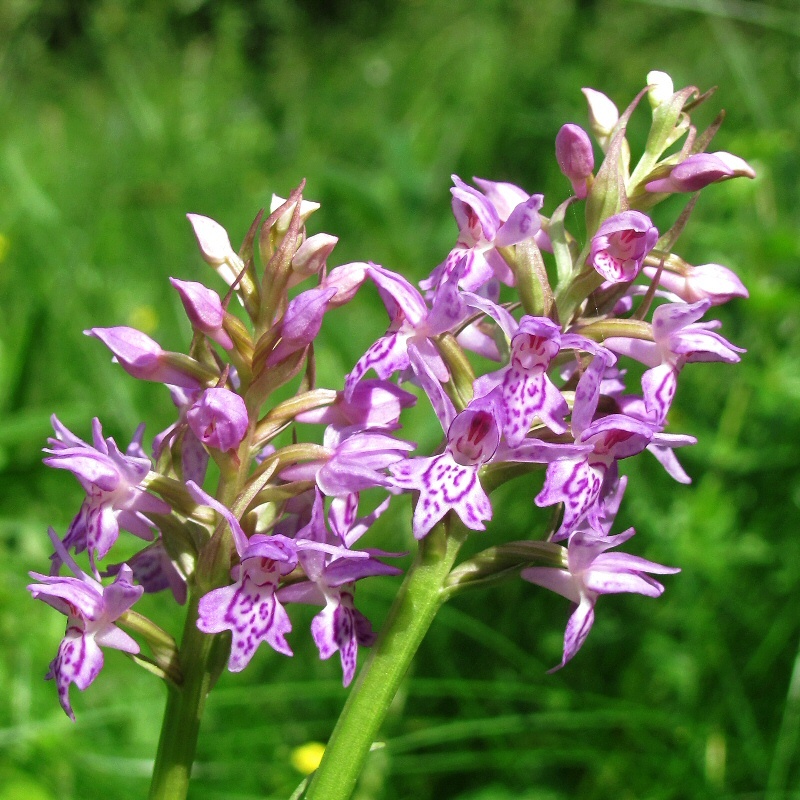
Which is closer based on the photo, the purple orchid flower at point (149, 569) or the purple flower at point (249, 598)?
the purple flower at point (249, 598)

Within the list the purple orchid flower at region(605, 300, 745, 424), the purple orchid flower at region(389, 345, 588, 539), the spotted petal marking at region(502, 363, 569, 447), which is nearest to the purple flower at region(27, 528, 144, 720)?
the purple orchid flower at region(389, 345, 588, 539)

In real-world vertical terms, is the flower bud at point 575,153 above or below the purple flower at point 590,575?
above

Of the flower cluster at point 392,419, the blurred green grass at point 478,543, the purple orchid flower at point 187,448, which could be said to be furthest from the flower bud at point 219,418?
the blurred green grass at point 478,543

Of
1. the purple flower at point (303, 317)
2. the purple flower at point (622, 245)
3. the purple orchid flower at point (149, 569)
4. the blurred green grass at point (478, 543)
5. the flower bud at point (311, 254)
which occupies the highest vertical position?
the purple flower at point (622, 245)

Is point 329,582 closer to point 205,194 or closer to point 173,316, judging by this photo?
point 173,316

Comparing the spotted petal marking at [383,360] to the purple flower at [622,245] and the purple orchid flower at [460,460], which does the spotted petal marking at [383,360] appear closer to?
the purple orchid flower at [460,460]

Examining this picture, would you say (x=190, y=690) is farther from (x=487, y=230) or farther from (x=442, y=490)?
(x=487, y=230)

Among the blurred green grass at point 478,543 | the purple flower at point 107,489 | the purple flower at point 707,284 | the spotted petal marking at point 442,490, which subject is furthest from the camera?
the blurred green grass at point 478,543

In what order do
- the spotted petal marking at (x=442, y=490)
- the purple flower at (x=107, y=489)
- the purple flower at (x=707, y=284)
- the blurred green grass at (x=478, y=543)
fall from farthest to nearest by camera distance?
1. the blurred green grass at (x=478, y=543)
2. the purple flower at (x=707, y=284)
3. the purple flower at (x=107, y=489)
4. the spotted petal marking at (x=442, y=490)

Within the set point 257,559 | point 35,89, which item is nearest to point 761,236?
point 257,559
